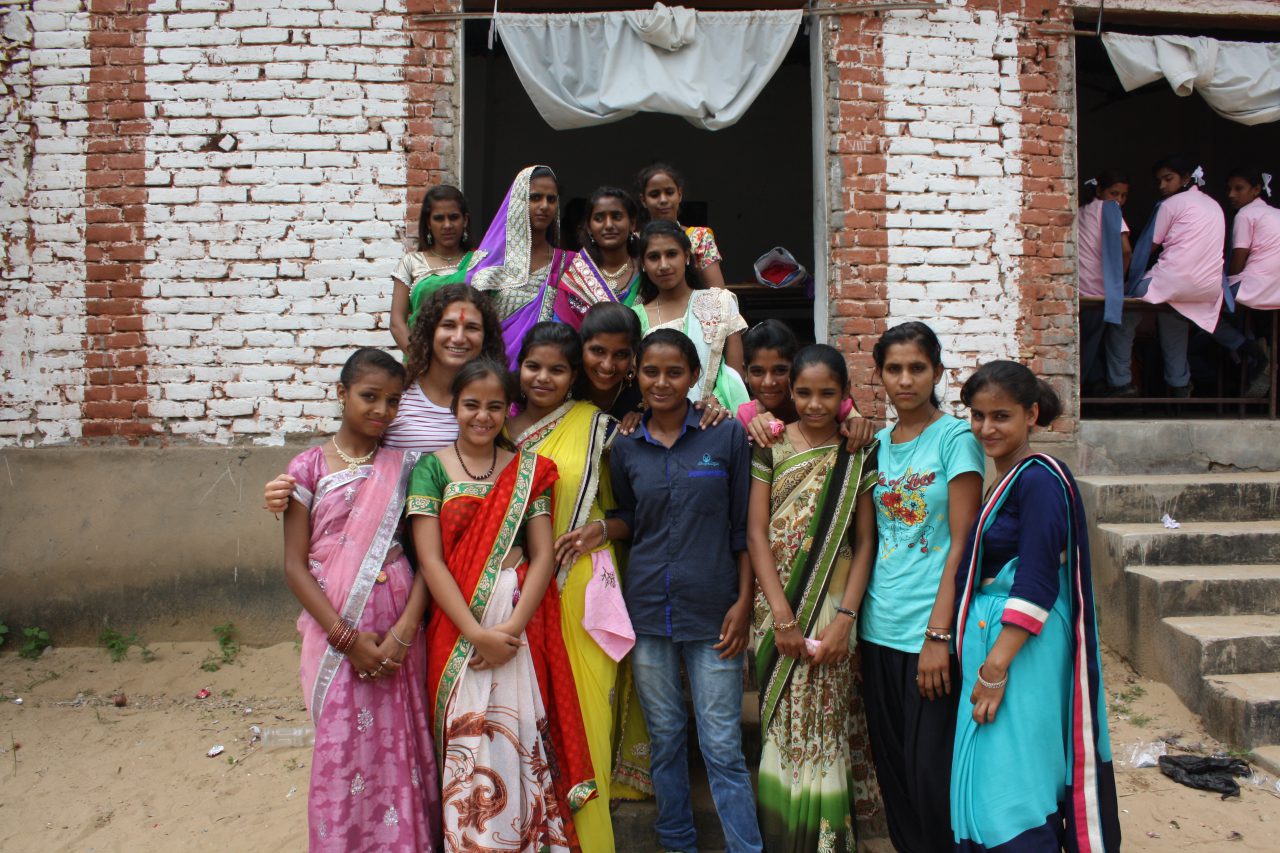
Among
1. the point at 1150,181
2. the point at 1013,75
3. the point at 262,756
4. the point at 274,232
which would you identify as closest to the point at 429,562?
the point at 262,756

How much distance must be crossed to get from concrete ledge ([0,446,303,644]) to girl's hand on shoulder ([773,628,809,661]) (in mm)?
2953

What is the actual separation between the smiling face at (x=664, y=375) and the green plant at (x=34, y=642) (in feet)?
12.3

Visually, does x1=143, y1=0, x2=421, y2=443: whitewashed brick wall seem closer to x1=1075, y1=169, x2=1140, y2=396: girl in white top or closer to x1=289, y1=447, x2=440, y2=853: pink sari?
x1=289, y1=447, x2=440, y2=853: pink sari

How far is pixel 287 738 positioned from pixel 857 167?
3.92 metres

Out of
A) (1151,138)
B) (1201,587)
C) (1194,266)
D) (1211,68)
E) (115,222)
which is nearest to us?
(1201,587)

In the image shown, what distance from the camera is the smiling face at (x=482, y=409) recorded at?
8.08 feet

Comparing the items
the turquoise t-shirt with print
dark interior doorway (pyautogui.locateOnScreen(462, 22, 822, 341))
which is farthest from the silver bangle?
dark interior doorway (pyautogui.locateOnScreen(462, 22, 822, 341))

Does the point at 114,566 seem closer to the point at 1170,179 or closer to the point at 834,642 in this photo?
the point at 834,642

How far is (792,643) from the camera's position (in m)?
2.43

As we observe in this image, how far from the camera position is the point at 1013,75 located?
4.66 meters

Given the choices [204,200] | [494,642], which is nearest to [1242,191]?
[494,642]

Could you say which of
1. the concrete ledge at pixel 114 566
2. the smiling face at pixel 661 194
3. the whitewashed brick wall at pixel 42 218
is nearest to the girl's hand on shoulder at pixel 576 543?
the smiling face at pixel 661 194

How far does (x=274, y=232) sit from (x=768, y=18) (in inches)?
111

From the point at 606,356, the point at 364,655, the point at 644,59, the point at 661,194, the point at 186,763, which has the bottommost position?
the point at 186,763
